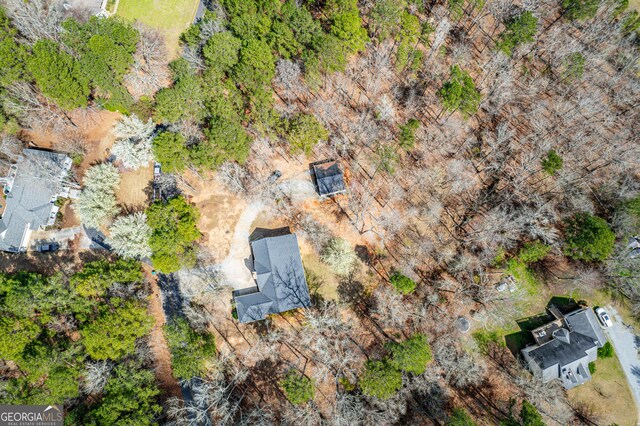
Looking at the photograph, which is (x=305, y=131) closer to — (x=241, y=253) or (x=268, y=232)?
(x=268, y=232)

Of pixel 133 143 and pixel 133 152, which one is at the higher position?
pixel 133 143

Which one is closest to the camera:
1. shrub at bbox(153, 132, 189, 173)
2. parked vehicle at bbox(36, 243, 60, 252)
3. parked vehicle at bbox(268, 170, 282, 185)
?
shrub at bbox(153, 132, 189, 173)

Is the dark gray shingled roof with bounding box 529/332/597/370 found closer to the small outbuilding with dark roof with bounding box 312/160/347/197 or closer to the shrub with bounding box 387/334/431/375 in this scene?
the shrub with bounding box 387/334/431/375

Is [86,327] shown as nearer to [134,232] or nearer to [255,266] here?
[134,232]

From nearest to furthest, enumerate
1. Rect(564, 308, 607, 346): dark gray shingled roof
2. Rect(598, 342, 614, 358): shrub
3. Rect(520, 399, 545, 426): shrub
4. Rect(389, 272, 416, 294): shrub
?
Rect(520, 399, 545, 426): shrub < Rect(389, 272, 416, 294): shrub < Rect(564, 308, 607, 346): dark gray shingled roof < Rect(598, 342, 614, 358): shrub

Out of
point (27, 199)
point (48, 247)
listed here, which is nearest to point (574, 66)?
point (48, 247)

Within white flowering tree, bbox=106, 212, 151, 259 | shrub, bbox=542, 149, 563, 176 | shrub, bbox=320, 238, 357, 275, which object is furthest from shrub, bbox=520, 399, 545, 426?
white flowering tree, bbox=106, 212, 151, 259
